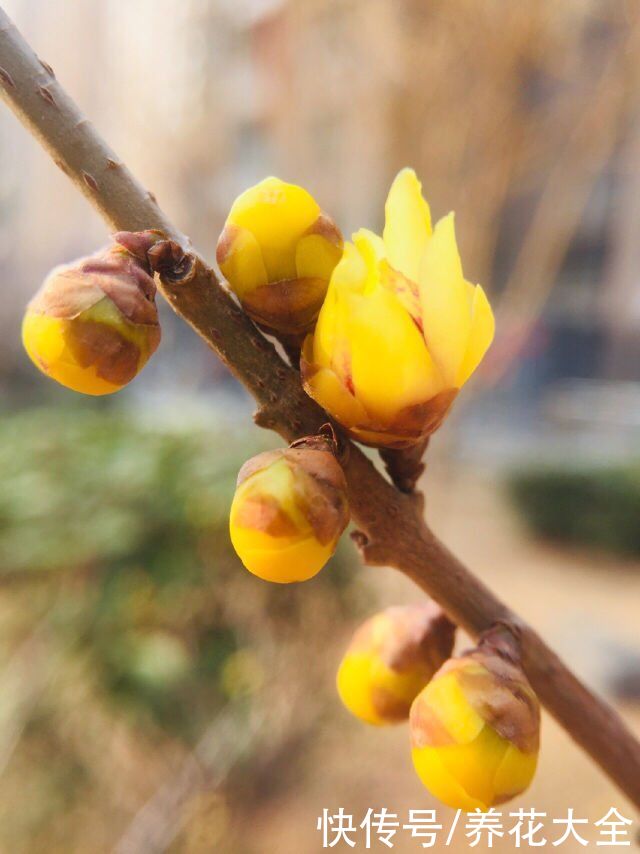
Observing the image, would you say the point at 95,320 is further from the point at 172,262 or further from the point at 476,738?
the point at 476,738

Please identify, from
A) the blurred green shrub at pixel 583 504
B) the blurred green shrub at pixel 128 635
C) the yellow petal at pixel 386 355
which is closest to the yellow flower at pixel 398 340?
the yellow petal at pixel 386 355

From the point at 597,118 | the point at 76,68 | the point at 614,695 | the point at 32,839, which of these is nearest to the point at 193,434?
the point at 32,839

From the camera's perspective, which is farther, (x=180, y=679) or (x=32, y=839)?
(x=180, y=679)

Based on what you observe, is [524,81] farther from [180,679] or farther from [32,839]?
[32,839]

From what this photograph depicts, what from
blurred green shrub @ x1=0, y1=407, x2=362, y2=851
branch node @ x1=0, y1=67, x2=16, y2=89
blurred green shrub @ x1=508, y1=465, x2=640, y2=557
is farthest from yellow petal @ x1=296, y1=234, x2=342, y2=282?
blurred green shrub @ x1=508, y1=465, x2=640, y2=557

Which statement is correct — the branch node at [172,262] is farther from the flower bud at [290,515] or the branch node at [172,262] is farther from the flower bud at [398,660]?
the flower bud at [398,660]

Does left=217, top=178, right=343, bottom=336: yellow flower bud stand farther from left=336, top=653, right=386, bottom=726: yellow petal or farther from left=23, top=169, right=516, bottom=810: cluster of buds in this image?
left=336, top=653, right=386, bottom=726: yellow petal
